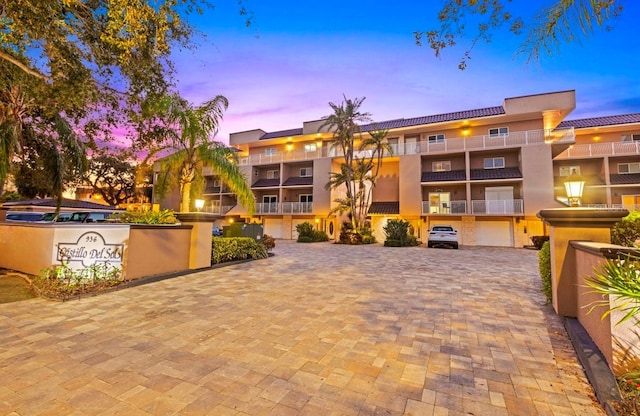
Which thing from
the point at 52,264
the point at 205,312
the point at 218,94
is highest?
the point at 218,94

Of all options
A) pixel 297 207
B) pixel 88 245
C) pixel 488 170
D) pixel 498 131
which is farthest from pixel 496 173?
pixel 88 245

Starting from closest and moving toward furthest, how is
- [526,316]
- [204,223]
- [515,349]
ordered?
[515,349] → [526,316] → [204,223]

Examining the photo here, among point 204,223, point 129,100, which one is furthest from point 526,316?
point 129,100

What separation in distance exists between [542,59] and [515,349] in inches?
148

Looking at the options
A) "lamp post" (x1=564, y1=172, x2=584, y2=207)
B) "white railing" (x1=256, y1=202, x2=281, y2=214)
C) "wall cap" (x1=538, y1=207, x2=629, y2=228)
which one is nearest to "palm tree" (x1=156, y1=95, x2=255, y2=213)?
"wall cap" (x1=538, y1=207, x2=629, y2=228)

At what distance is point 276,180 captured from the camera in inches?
1123

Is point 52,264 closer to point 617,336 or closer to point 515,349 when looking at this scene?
point 515,349

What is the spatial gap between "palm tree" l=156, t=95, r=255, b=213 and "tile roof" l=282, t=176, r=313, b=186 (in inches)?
597

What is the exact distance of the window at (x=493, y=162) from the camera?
70.5ft

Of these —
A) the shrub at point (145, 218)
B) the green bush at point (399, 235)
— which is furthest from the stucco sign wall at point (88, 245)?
the green bush at point (399, 235)

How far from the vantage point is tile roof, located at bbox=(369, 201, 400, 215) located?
76.3ft

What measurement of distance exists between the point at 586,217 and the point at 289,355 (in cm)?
487

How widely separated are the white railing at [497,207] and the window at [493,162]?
10.2ft

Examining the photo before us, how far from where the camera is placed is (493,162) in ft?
71.2
